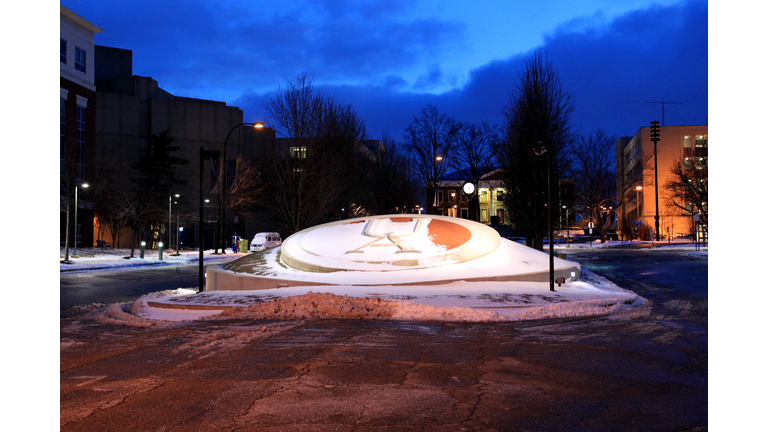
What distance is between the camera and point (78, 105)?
44812 mm

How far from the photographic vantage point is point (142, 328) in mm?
9656

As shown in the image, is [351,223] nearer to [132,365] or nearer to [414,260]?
[414,260]

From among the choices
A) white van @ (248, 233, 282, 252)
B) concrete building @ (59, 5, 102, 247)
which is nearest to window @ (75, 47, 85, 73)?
concrete building @ (59, 5, 102, 247)

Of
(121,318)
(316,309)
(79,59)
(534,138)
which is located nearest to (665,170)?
(534,138)

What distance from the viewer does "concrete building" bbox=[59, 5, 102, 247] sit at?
4222 centimetres

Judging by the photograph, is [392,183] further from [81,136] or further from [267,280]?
[267,280]

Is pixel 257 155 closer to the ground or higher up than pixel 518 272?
higher up

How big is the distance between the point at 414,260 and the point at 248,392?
11049 mm

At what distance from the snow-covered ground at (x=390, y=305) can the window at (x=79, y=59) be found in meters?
39.2

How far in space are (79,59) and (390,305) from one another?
44.0m

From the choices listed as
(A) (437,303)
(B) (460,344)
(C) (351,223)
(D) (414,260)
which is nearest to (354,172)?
(C) (351,223)

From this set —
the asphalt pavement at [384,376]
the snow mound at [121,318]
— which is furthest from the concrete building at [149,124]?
the asphalt pavement at [384,376]

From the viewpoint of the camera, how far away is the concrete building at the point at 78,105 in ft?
139

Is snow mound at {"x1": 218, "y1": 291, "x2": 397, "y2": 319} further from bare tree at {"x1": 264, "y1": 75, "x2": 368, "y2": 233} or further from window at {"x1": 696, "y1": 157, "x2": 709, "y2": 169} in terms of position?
window at {"x1": 696, "y1": 157, "x2": 709, "y2": 169}
